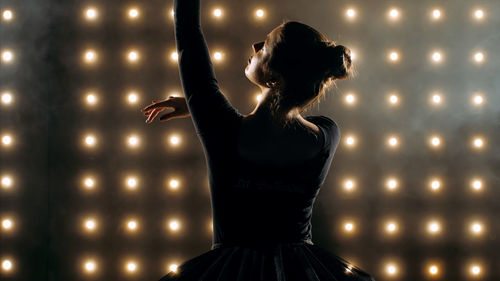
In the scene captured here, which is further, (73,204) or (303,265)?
(73,204)

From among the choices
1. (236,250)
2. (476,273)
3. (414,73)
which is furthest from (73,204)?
(476,273)

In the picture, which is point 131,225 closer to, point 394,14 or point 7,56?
point 7,56

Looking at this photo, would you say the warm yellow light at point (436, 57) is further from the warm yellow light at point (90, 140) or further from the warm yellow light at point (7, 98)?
the warm yellow light at point (7, 98)

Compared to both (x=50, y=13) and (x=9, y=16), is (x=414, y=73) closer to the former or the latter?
(x=50, y=13)

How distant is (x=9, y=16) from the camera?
5.69ft

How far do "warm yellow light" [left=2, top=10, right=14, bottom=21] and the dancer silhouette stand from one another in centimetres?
136

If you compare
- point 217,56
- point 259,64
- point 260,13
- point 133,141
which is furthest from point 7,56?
point 259,64

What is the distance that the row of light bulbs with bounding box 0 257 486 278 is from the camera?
1.68 meters

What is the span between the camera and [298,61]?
91 cm

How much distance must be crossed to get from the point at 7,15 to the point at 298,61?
1714mm

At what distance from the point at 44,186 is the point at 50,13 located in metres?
0.93

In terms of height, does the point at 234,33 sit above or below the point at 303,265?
above

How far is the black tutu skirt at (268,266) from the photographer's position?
0.86 metres

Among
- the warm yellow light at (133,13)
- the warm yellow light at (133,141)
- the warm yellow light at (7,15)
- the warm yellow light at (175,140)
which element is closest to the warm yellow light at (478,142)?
the warm yellow light at (175,140)
